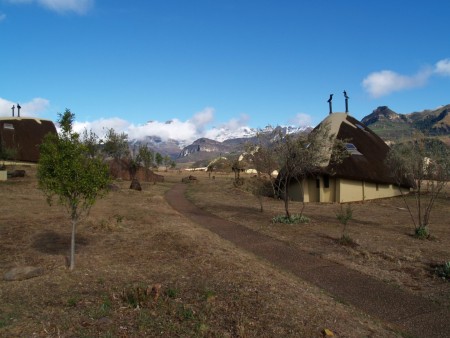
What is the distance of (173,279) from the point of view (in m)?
9.91

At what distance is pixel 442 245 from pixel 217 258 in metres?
9.24

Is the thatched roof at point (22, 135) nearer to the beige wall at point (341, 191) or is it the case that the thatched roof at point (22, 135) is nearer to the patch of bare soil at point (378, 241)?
the beige wall at point (341, 191)

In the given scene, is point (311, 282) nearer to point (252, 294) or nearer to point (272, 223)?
point (252, 294)

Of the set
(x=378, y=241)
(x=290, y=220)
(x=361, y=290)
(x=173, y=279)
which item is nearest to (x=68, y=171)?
(x=173, y=279)

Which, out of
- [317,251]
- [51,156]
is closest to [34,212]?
[51,156]

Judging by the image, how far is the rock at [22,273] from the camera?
9.73 m

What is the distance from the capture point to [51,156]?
10320mm

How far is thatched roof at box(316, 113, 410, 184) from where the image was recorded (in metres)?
32.6

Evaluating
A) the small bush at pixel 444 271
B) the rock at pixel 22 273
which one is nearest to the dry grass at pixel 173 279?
the rock at pixel 22 273

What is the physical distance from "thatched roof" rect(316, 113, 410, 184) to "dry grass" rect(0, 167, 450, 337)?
42.8 feet

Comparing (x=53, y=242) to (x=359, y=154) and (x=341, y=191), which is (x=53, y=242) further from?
(x=359, y=154)

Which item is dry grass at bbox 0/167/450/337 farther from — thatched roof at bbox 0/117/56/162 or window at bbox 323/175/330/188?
thatched roof at bbox 0/117/56/162

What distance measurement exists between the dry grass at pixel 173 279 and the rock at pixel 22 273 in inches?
8.6

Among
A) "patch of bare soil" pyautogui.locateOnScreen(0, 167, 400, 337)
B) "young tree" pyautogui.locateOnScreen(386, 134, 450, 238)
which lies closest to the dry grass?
"patch of bare soil" pyautogui.locateOnScreen(0, 167, 400, 337)
